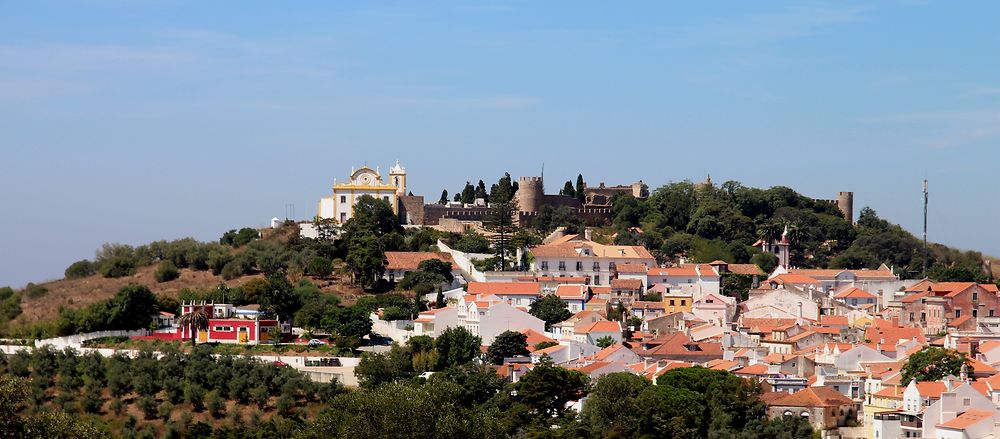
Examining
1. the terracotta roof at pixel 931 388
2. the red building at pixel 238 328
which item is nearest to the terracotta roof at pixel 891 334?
the terracotta roof at pixel 931 388

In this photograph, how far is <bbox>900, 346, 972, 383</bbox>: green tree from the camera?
40781 mm

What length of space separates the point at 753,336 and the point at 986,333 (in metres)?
7.17

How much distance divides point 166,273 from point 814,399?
27.8 m

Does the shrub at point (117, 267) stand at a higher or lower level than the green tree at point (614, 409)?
higher

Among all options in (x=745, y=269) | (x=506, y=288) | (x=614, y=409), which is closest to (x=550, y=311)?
(x=506, y=288)

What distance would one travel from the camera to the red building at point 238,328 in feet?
168

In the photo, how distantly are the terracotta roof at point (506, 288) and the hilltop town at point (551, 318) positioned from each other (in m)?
0.12

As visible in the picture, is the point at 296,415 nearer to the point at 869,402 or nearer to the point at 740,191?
the point at 869,402

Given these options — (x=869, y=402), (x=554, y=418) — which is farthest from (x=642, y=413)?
(x=869, y=402)

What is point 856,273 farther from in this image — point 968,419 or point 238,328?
point 968,419

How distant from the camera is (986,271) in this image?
67688mm

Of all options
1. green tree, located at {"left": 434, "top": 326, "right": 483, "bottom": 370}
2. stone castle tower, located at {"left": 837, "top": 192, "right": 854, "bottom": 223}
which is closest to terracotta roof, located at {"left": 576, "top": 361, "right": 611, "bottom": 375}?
green tree, located at {"left": 434, "top": 326, "right": 483, "bottom": 370}

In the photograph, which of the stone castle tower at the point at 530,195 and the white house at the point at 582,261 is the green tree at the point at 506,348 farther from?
the stone castle tower at the point at 530,195

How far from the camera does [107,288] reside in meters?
58.2
